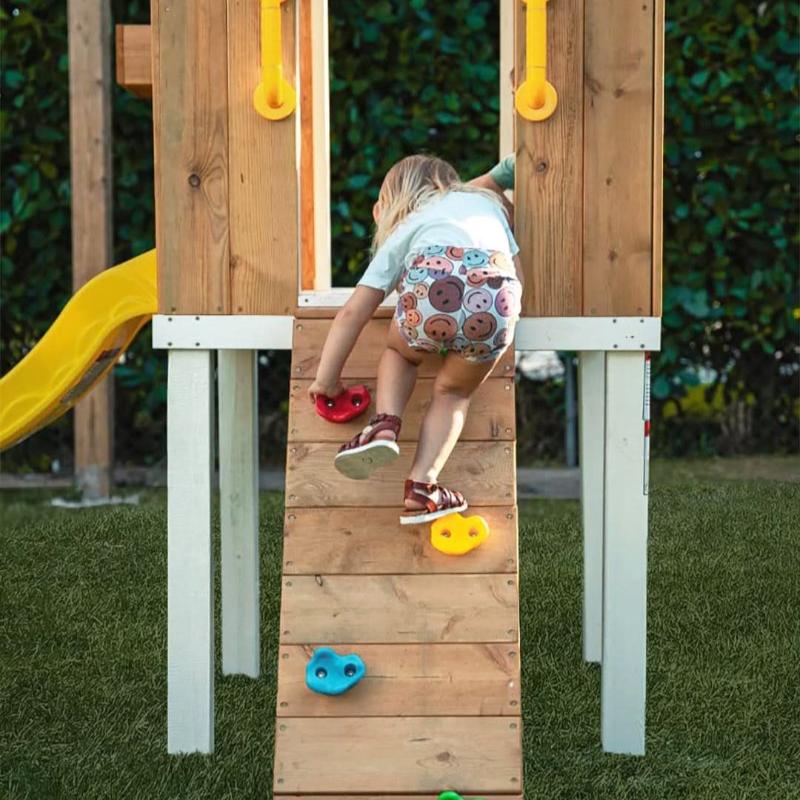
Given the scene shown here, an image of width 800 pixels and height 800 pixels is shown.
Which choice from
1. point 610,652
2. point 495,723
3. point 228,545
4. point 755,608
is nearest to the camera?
point 495,723

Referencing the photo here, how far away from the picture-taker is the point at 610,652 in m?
3.47

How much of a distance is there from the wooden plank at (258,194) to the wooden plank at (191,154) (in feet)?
0.08

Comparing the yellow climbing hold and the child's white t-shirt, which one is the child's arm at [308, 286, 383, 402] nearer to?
the child's white t-shirt

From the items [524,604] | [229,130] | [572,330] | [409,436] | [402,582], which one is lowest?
[524,604]

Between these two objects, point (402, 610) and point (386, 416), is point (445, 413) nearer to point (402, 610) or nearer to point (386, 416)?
point (386, 416)

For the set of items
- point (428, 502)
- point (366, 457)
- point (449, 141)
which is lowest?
point (428, 502)

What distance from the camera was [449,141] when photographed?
21.2 ft

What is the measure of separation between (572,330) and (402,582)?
2.30 ft

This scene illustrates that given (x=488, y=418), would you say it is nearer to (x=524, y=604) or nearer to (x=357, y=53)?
(x=524, y=604)

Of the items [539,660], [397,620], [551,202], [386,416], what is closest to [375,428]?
[386,416]

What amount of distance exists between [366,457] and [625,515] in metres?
0.71

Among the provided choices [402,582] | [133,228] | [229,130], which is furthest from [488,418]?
[133,228]

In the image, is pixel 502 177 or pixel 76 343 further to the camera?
pixel 76 343

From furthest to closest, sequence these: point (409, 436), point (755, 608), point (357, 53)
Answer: point (357, 53) < point (755, 608) < point (409, 436)
